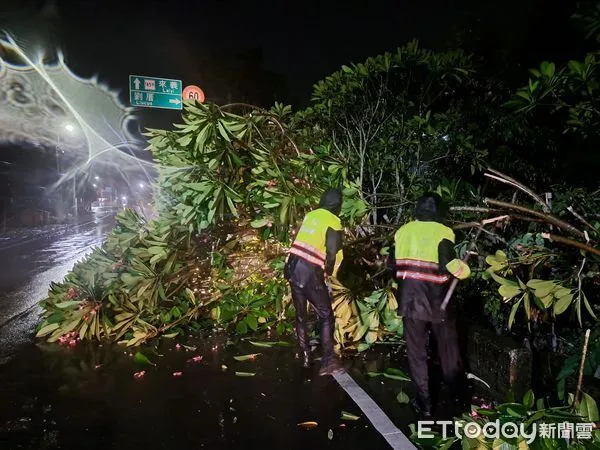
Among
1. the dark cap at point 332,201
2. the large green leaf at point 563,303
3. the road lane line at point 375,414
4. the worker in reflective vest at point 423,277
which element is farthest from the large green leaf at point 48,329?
the large green leaf at point 563,303

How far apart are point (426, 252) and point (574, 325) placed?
228 cm

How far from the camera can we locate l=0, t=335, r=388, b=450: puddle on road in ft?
11.3

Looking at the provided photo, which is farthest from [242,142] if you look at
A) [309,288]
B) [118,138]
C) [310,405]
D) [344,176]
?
[118,138]

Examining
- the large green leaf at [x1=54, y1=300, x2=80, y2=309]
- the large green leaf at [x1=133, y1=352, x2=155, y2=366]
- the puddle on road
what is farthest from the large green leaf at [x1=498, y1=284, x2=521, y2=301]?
the large green leaf at [x1=54, y1=300, x2=80, y2=309]

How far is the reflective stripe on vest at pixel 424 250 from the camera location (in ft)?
12.2

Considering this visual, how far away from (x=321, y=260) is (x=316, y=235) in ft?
0.92

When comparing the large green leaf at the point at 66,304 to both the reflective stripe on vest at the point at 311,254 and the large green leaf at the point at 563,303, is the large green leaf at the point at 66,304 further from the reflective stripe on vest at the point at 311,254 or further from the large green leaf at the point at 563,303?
the large green leaf at the point at 563,303

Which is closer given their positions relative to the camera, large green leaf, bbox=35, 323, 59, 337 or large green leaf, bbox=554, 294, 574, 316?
large green leaf, bbox=554, 294, 574, 316

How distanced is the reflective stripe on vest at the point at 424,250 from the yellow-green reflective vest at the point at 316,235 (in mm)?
872

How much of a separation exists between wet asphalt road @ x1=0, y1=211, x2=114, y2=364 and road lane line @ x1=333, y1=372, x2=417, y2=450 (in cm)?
423

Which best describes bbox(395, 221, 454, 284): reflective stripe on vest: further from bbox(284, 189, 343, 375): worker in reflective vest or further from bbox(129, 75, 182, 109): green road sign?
bbox(129, 75, 182, 109): green road sign

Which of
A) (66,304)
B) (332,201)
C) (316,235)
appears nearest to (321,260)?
(316,235)

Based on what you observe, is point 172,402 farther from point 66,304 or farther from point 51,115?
point 51,115

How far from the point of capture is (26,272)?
1188 cm
